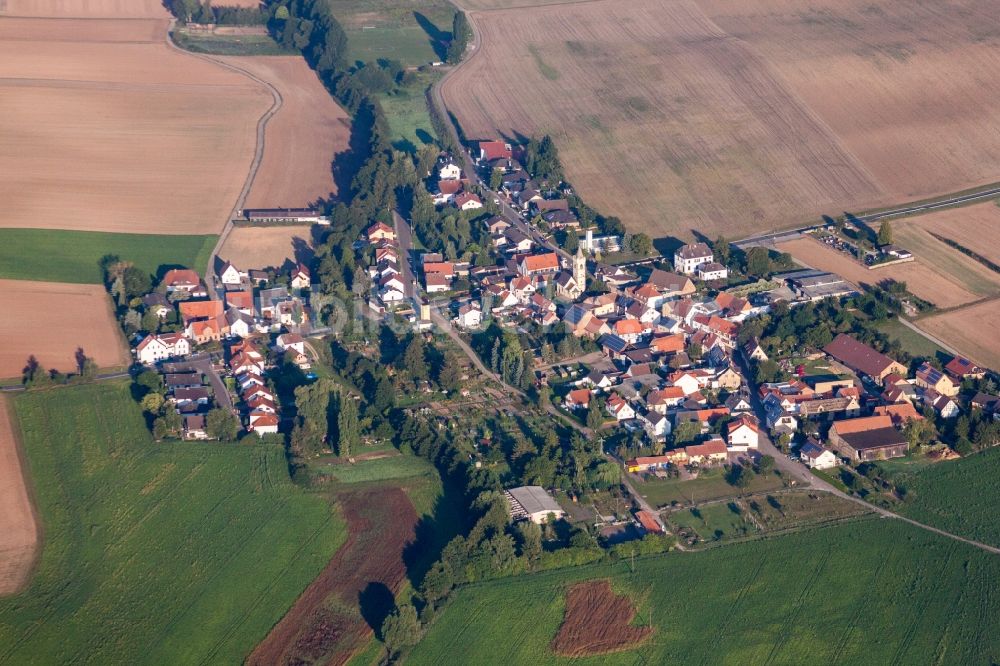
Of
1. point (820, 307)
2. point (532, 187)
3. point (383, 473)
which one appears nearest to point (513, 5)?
point (532, 187)

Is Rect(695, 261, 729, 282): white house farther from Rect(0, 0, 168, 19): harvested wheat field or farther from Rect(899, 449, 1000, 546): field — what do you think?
Rect(0, 0, 168, 19): harvested wheat field

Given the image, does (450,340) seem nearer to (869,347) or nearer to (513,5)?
(869,347)

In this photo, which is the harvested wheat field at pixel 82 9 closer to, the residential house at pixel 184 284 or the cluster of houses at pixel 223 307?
the cluster of houses at pixel 223 307

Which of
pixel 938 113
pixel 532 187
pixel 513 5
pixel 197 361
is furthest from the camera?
pixel 513 5

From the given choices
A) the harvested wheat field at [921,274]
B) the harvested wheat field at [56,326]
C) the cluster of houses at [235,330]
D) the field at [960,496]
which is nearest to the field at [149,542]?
the cluster of houses at [235,330]

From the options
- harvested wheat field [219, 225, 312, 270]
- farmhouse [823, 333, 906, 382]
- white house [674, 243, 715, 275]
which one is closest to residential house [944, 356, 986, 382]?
farmhouse [823, 333, 906, 382]

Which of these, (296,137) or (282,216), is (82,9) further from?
(282,216)
